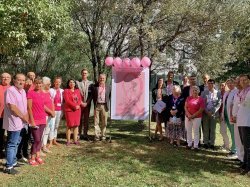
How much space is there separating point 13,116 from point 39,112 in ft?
2.47

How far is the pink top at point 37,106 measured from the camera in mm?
7661

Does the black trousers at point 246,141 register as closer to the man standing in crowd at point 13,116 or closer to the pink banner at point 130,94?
the pink banner at point 130,94

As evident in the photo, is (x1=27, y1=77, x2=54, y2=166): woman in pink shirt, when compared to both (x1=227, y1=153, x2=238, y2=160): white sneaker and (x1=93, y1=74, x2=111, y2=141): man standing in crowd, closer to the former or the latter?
(x1=93, y1=74, x2=111, y2=141): man standing in crowd

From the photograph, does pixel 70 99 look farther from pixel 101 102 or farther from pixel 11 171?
pixel 11 171

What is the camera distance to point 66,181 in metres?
6.96

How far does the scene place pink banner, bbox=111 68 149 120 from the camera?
10641 mm

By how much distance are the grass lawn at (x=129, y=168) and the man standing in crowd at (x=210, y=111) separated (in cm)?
51

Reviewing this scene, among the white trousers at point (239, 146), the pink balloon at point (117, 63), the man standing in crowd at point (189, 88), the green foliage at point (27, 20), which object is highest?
the green foliage at point (27, 20)

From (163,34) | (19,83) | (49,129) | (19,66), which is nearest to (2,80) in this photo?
(19,83)

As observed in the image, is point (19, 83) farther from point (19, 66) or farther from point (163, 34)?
point (19, 66)

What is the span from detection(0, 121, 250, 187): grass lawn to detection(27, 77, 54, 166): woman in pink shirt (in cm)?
41

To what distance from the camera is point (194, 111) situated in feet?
31.6

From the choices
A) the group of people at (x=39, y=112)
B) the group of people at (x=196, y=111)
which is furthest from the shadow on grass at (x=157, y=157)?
the group of people at (x=39, y=112)

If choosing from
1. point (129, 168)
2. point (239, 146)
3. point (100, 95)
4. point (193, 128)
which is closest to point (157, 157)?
point (129, 168)
